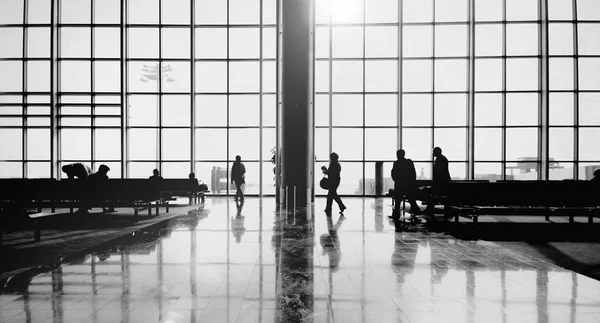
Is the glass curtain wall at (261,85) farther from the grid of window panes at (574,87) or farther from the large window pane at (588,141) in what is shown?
the large window pane at (588,141)

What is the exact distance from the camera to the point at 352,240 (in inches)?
220

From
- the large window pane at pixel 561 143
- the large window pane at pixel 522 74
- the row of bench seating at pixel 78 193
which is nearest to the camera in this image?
the row of bench seating at pixel 78 193

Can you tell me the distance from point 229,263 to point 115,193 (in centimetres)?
573

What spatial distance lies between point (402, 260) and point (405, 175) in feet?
12.1

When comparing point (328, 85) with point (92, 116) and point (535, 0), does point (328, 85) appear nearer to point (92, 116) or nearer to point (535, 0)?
point (535, 0)

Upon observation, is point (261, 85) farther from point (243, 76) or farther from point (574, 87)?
point (574, 87)

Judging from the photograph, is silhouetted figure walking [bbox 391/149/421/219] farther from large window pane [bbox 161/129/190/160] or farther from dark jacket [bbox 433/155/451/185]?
large window pane [bbox 161/129/190/160]

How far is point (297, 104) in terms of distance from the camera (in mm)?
11695

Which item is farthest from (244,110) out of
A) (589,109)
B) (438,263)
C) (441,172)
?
(589,109)

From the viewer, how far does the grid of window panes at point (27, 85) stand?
48.6ft

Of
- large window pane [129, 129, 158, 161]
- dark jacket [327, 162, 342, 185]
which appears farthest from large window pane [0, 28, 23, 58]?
dark jacket [327, 162, 342, 185]

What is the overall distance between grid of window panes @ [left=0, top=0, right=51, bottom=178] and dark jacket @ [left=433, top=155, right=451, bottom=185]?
15.7 metres

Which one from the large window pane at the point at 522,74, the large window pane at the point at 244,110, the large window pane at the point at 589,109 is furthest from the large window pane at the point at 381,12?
the large window pane at the point at 589,109

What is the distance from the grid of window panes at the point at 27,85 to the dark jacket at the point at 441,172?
15749mm
